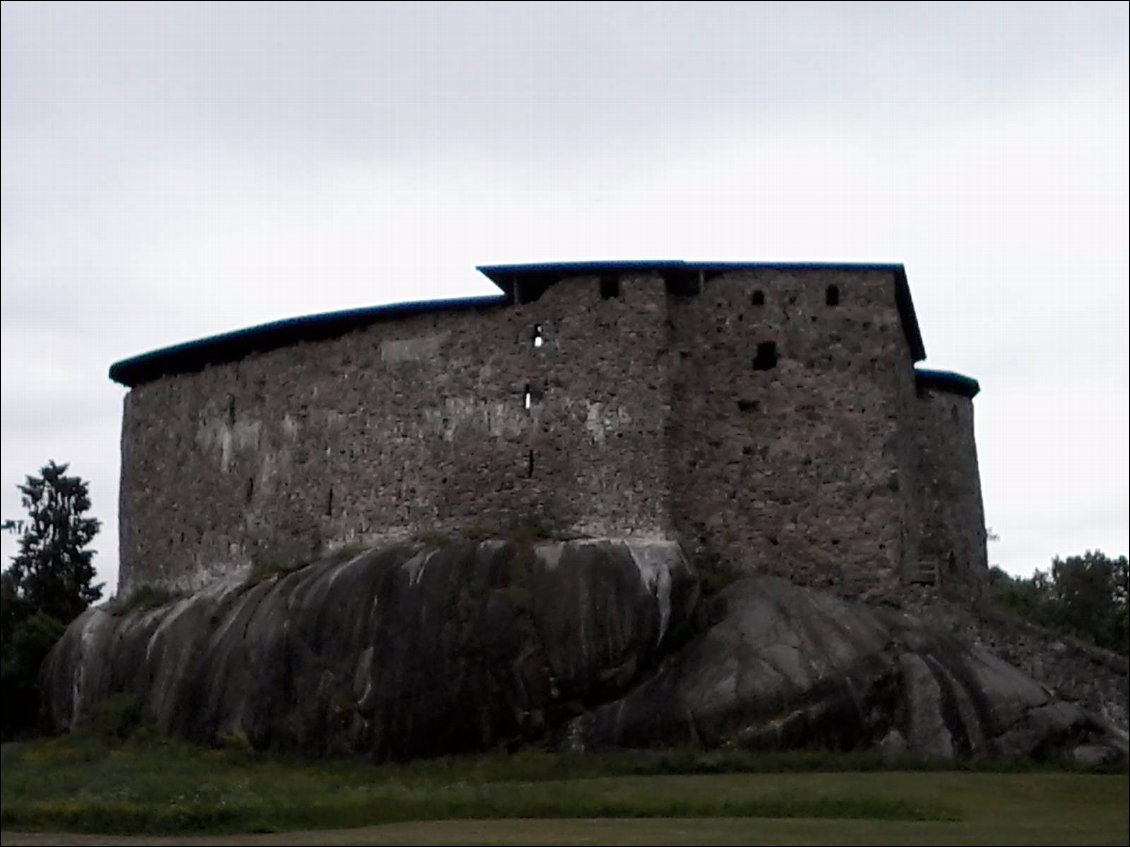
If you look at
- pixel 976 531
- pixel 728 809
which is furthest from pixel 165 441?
pixel 728 809

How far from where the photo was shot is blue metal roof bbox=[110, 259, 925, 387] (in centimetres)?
4597

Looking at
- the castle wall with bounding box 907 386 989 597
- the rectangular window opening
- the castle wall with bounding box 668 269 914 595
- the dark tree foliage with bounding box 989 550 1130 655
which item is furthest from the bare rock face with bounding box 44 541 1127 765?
the dark tree foliage with bounding box 989 550 1130 655

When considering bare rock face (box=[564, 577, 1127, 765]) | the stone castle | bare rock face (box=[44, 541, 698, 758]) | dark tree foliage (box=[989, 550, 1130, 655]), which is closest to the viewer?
bare rock face (box=[564, 577, 1127, 765])

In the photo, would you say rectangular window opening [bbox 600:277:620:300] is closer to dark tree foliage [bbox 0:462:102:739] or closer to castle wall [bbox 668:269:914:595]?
castle wall [bbox 668:269:914:595]

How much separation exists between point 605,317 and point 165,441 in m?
15.7

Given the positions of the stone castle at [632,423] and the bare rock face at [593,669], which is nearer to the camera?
the bare rock face at [593,669]

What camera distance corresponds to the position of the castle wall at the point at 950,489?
48938 mm

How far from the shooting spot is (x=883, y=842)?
78.1 feet

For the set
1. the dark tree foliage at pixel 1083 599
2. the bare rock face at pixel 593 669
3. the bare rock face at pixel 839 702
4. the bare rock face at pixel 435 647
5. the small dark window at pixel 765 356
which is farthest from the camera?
the dark tree foliage at pixel 1083 599

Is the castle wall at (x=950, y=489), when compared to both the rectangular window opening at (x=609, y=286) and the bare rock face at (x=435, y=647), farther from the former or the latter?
the bare rock face at (x=435, y=647)

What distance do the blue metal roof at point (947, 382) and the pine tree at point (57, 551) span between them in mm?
30012

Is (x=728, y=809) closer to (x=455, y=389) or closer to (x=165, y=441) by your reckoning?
(x=455, y=389)

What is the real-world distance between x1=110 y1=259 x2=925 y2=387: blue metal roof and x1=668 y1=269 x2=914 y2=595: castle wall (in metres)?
0.69

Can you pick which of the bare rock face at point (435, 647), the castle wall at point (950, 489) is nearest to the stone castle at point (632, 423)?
the castle wall at point (950, 489)
